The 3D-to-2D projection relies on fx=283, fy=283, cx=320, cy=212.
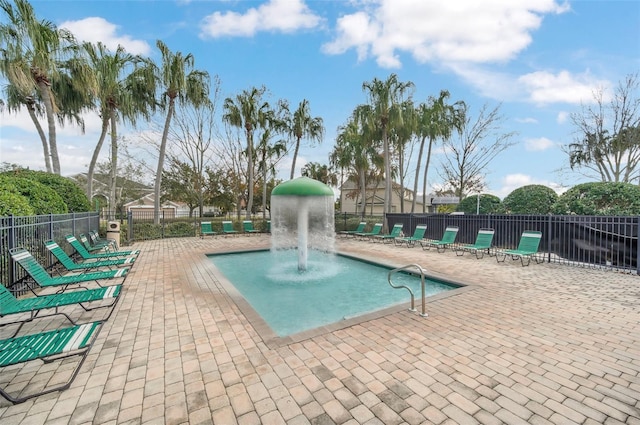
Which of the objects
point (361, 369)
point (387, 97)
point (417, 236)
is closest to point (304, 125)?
point (387, 97)

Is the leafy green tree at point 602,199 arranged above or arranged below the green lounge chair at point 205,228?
above

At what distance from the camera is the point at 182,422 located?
2289mm

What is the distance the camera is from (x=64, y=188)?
11312 mm

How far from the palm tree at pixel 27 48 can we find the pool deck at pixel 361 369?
12.8 m

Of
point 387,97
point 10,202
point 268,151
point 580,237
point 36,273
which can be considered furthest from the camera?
point 268,151

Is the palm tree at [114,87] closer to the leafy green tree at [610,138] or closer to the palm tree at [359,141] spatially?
the palm tree at [359,141]

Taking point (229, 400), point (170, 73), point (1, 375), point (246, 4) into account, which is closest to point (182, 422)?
point (229, 400)

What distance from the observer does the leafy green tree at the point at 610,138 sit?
2307 cm

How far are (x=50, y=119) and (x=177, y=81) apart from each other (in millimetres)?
6481

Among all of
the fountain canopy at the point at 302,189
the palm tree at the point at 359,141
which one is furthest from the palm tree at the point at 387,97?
the fountain canopy at the point at 302,189

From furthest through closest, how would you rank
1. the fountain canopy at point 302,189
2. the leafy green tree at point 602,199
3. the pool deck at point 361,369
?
the leafy green tree at point 602,199 < the fountain canopy at point 302,189 < the pool deck at point 361,369

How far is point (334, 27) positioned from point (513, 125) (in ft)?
78.7

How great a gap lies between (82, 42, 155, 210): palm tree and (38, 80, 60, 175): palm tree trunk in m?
1.88

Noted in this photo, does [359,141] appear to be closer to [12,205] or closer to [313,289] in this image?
[313,289]
